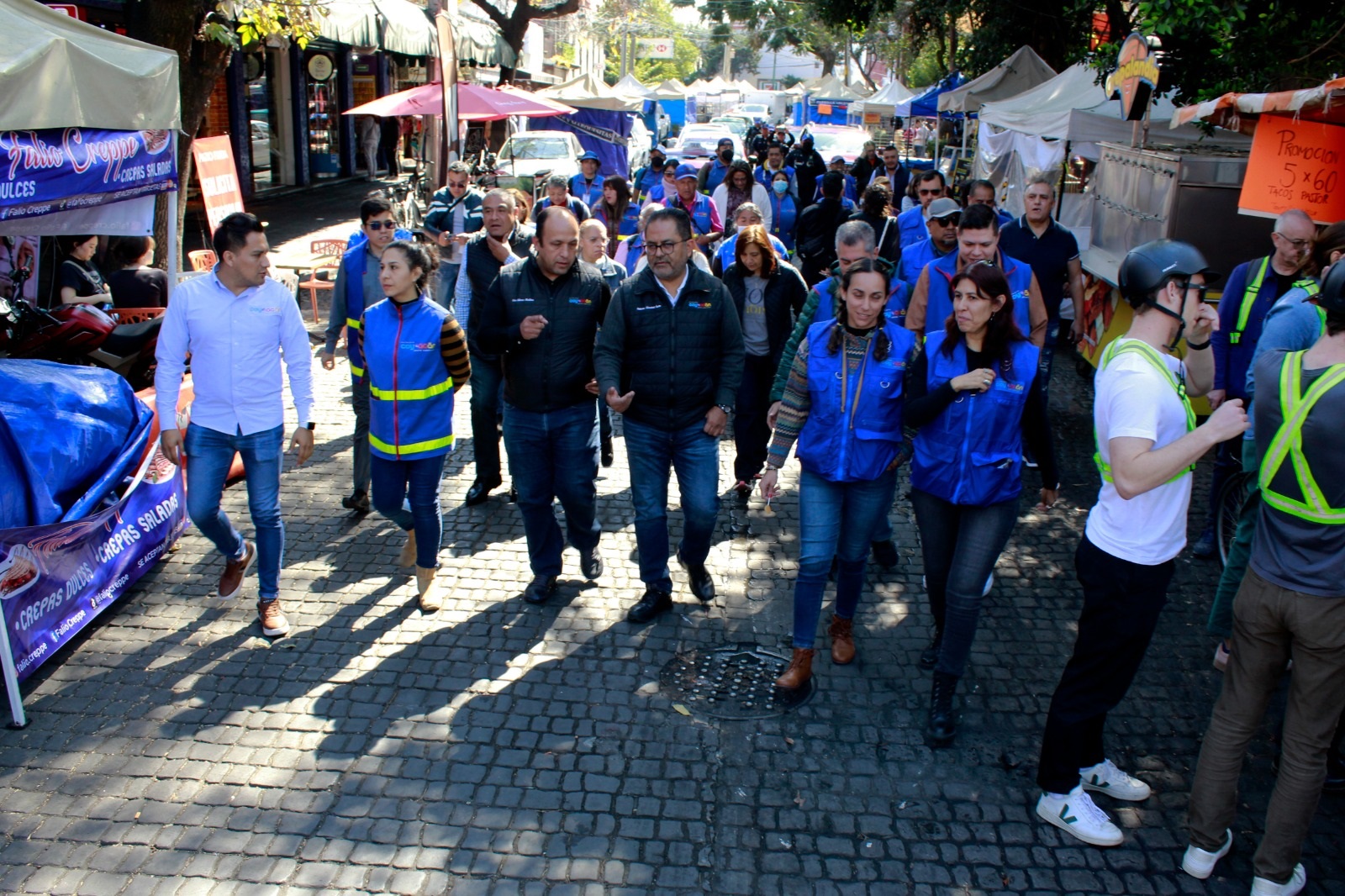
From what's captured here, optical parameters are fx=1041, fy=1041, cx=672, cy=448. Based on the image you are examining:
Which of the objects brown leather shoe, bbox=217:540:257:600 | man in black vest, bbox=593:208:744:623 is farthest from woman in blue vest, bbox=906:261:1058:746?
brown leather shoe, bbox=217:540:257:600

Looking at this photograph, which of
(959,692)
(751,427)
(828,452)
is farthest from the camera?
(751,427)

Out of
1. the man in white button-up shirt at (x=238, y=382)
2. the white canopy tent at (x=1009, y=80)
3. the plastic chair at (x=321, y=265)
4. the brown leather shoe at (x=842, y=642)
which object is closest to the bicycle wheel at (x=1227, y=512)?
the brown leather shoe at (x=842, y=642)

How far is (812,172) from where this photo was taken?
1764 cm

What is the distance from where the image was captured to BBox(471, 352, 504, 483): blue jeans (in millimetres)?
6336

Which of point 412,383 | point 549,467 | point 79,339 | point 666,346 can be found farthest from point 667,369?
point 79,339

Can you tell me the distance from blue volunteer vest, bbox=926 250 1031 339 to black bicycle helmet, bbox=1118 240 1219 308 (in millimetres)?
1823

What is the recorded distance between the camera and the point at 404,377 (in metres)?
4.99

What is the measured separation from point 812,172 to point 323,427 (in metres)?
11.7

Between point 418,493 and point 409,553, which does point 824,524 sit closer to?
point 418,493

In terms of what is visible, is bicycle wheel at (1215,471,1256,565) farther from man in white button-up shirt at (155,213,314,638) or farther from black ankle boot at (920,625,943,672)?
man in white button-up shirt at (155,213,314,638)

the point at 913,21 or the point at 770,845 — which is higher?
the point at 913,21

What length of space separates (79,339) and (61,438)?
2012mm

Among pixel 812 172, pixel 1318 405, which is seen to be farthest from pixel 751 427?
pixel 812 172

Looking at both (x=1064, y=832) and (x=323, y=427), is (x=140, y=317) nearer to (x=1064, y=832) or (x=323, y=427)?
(x=323, y=427)
